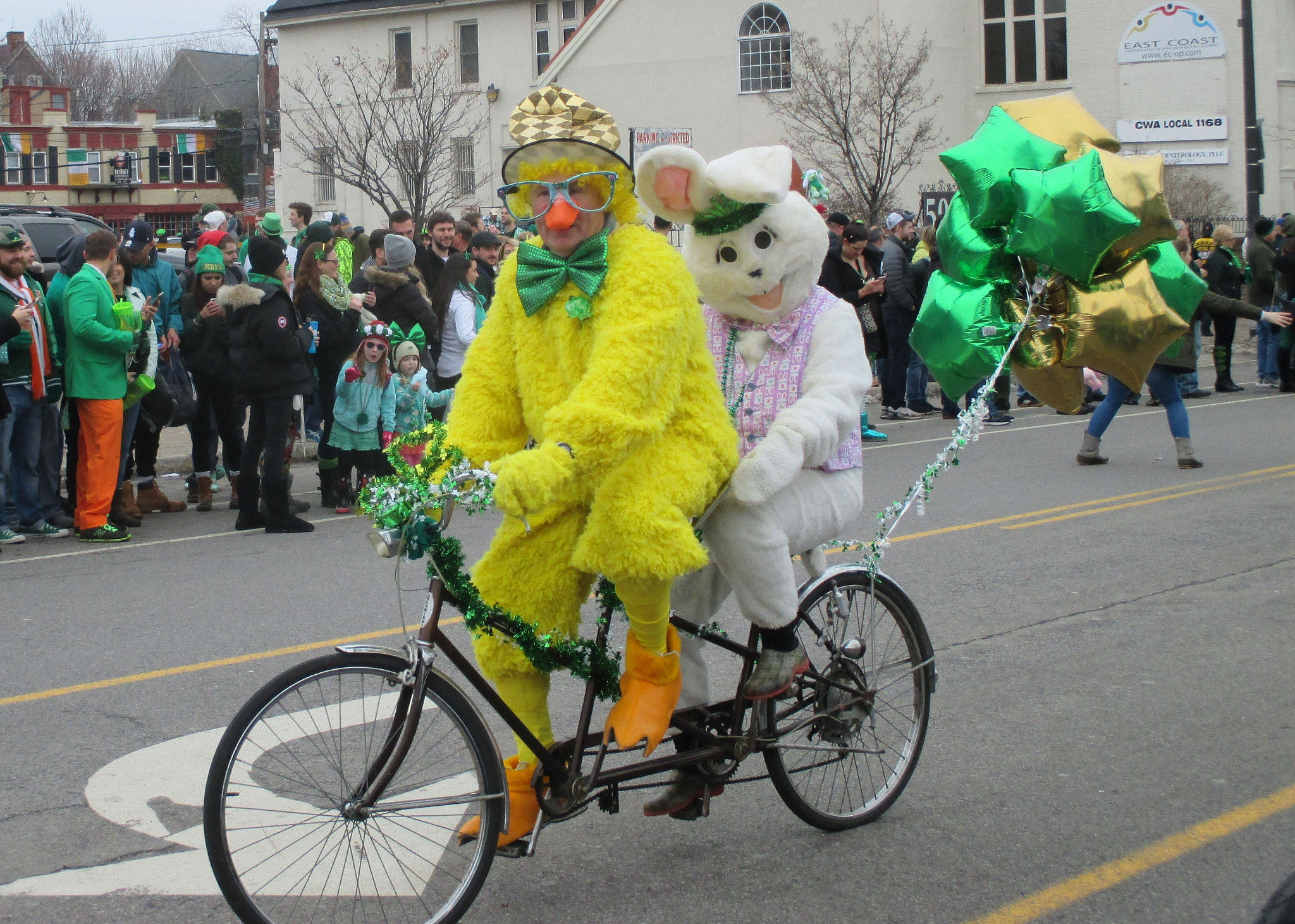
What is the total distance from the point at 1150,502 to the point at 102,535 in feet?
23.3

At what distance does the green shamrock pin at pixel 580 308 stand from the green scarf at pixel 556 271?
2 cm

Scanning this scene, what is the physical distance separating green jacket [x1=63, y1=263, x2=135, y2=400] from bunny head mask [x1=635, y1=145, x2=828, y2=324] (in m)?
6.10

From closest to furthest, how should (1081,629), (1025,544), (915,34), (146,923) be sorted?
(146,923) < (1081,629) < (1025,544) < (915,34)

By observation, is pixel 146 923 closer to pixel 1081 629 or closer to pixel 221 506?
pixel 1081 629

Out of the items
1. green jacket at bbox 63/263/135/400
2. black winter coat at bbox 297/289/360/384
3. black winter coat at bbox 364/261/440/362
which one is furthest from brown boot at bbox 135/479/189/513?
black winter coat at bbox 364/261/440/362

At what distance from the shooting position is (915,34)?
103ft

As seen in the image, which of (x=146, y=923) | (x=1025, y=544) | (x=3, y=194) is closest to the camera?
(x=146, y=923)

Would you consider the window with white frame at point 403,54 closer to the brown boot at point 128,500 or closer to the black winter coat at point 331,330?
the black winter coat at point 331,330

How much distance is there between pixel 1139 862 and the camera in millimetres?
3863

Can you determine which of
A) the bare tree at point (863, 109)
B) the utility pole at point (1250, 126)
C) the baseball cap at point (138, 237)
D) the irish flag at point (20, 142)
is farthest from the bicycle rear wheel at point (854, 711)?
the irish flag at point (20, 142)

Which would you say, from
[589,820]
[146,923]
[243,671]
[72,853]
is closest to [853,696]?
[589,820]

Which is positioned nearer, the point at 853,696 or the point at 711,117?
the point at 853,696

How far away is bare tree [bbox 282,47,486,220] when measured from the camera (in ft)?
105

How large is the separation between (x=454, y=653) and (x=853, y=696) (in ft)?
4.65
